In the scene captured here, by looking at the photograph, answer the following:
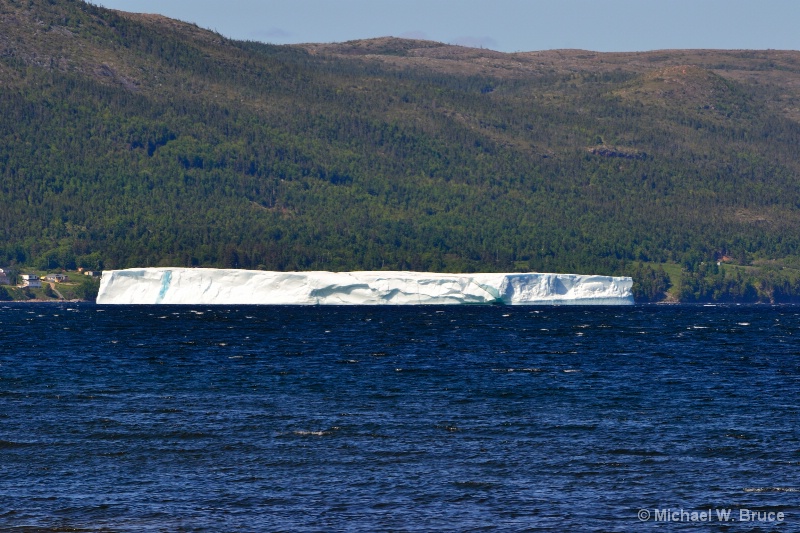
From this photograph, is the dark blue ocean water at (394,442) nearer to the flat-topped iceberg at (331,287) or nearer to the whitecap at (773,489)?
the whitecap at (773,489)

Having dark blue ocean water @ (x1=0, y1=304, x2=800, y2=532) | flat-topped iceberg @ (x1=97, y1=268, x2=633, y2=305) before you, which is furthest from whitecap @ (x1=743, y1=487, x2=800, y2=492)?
flat-topped iceberg @ (x1=97, y1=268, x2=633, y2=305)

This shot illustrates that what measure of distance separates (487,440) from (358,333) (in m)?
60.7

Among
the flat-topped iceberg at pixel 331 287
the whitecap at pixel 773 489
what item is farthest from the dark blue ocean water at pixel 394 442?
the flat-topped iceberg at pixel 331 287

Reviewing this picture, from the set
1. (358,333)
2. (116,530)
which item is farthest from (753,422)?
(358,333)

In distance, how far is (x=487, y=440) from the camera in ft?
117

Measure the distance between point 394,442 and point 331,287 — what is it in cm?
11512

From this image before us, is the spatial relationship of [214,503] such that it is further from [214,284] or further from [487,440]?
[214,284]

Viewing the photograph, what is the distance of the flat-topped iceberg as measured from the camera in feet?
495

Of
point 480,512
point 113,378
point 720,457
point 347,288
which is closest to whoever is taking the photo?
point 480,512

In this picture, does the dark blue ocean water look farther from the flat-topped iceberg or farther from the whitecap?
the flat-topped iceberg

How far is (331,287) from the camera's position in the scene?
149875mm

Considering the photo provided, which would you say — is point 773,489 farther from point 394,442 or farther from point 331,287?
point 331,287

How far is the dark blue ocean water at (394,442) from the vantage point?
26.7 metres

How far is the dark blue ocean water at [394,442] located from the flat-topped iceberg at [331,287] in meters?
81.7
